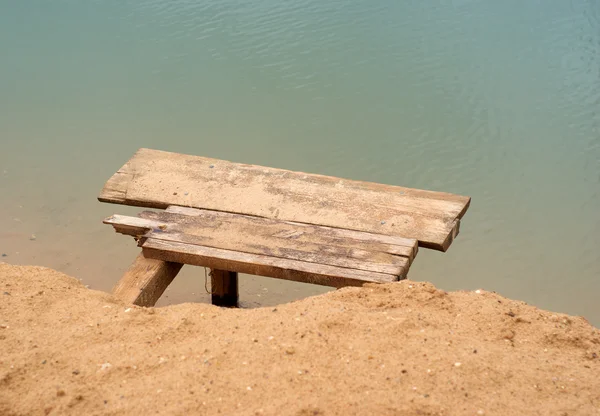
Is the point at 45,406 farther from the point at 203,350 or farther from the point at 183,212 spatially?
the point at 183,212

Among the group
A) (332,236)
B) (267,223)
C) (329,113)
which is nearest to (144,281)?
(267,223)

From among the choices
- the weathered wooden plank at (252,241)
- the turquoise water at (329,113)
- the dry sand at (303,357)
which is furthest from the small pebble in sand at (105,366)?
the turquoise water at (329,113)

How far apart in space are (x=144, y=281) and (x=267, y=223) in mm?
775

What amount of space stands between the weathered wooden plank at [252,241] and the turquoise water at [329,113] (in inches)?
60.6

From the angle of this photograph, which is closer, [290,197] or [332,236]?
[332,236]

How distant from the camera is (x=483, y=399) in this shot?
9.12ft

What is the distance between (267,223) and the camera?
438cm

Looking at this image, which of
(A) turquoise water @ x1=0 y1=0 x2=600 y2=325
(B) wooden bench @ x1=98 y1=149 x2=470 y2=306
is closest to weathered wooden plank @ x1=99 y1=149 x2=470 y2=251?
(B) wooden bench @ x1=98 y1=149 x2=470 y2=306

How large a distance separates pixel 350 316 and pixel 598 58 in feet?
21.8

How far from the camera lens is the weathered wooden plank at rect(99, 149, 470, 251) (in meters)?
4.41

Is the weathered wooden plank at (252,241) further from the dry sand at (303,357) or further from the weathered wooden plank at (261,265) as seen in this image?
the dry sand at (303,357)

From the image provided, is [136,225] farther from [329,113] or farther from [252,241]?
[329,113]

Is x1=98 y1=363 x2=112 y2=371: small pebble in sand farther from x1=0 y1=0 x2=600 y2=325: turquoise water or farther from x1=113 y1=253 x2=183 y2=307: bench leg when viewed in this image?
x1=0 y1=0 x2=600 y2=325: turquoise water

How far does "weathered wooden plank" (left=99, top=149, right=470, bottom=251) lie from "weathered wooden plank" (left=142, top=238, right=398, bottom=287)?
1.56 feet
